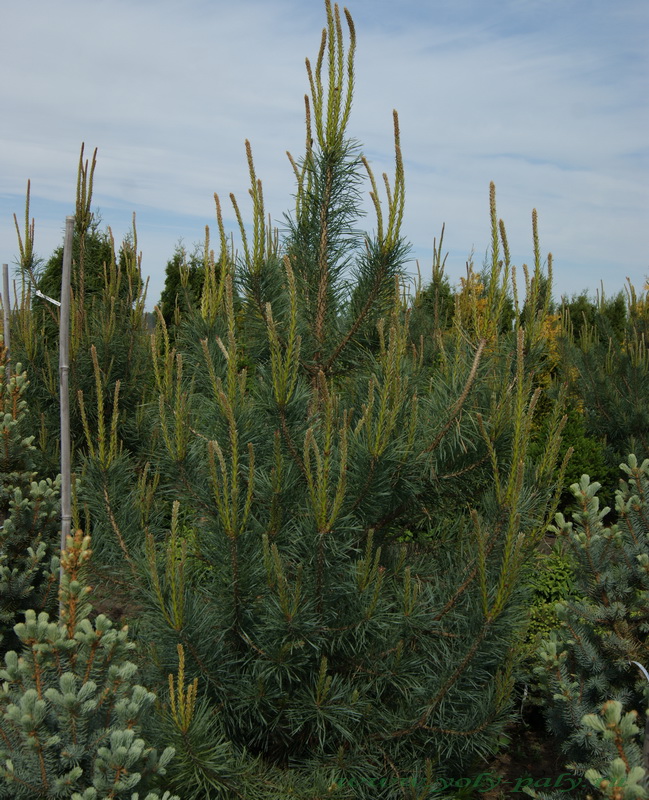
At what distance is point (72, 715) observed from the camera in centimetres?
193

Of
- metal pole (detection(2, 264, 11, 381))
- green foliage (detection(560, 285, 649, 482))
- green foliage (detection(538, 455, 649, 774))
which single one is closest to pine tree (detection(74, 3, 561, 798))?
green foliage (detection(538, 455, 649, 774))

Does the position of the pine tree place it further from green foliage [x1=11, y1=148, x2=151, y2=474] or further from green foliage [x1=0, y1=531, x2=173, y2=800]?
green foliage [x1=11, y1=148, x2=151, y2=474]

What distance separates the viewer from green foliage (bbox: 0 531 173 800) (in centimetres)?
Result: 189

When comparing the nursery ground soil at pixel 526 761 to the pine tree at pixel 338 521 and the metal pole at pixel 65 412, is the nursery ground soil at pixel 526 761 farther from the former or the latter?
the metal pole at pixel 65 412

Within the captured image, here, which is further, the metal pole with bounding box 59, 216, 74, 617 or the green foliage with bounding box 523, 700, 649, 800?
the metal pole with bounding box 59, 216, 74, 617

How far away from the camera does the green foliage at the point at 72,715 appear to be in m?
1.89

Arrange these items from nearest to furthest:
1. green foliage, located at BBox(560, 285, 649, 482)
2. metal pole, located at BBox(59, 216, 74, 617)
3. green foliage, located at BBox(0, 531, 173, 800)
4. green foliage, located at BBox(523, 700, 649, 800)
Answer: green foliage, located at BBox(523, 700, 649, 800) < green foliage, located at BBox(0, 531, 173, 800) < metal pole, located at BBox(59, 216, 74, 617) < green foliage, located at BBox(560, 285, 649, 482)

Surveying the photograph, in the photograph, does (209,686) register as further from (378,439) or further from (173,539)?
(378,439)

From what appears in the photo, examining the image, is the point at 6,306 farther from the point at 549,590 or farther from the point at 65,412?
the point at 549,590

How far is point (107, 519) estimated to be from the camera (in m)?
3.11

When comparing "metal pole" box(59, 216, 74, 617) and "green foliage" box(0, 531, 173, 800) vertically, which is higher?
"metal pole" box(59, 216, 74, 617)

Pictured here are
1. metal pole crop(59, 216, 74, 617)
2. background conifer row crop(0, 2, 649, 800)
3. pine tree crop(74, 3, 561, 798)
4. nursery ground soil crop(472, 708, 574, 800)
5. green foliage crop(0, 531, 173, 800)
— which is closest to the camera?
green foliage crop(0, 531, 173, 800)

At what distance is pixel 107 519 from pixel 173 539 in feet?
3.20

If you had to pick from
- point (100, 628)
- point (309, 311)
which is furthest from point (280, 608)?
point (309, 311)
